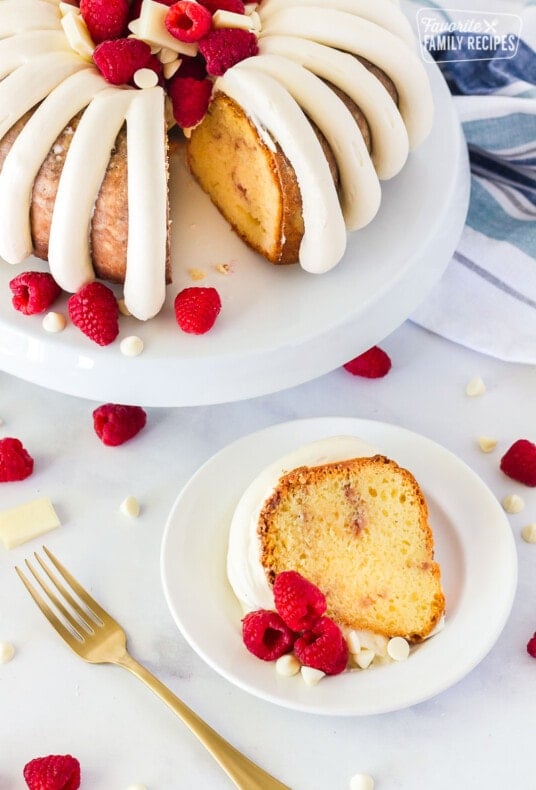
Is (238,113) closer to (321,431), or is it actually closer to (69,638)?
(321,431)

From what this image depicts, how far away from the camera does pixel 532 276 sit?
1.87 m

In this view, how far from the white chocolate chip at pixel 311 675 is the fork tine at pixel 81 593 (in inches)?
11.5

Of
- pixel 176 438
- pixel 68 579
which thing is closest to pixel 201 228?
pixel 176 438

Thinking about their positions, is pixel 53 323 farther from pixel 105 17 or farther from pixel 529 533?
pixel 529 533

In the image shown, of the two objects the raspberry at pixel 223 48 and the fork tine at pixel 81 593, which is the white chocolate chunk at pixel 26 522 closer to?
the fork tine at pixel 81 593

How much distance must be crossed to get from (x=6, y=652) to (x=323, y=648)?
1.42ft

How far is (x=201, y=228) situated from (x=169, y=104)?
196 mm

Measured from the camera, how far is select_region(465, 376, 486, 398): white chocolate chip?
5.66ft

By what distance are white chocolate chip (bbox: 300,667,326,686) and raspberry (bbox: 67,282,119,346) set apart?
0.54 meters

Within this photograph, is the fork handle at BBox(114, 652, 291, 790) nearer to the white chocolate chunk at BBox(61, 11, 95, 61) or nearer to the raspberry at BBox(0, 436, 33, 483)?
the raspberry at BBox(0, 436, 33, 483)

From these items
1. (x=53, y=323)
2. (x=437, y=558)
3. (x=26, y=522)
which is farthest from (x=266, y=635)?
(x=53, y=323)

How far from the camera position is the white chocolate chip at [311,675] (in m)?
1.28

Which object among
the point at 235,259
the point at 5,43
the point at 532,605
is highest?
the point at 5,43

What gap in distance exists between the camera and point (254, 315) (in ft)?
5.08
